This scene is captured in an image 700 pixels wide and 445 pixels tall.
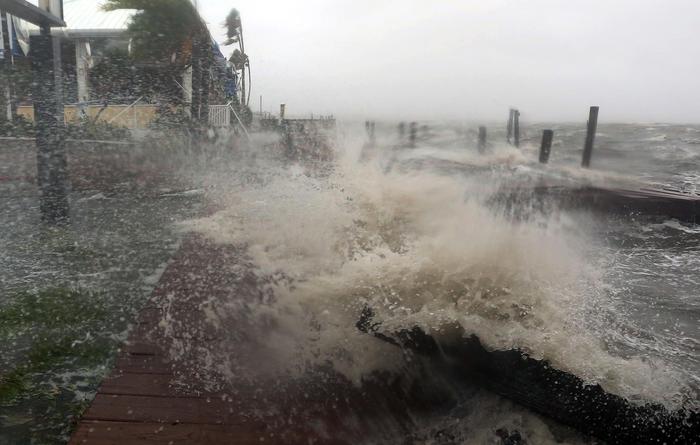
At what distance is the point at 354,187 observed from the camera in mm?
6375

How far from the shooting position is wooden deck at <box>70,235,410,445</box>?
1819 millimetres

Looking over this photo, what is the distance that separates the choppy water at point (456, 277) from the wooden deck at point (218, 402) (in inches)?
3.7

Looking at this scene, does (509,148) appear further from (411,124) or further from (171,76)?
(171,76)

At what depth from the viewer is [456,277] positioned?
9.76ft

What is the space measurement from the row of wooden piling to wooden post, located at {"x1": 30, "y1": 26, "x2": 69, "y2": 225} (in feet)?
35.2

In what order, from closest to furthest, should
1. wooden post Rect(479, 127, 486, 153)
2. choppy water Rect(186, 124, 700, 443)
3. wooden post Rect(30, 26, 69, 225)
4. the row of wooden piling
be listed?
choppy water Rect(186, 124, 700, 443)
wooden post Rect(30, 26, 69, 225)
the row of wooden piling
wooden post Rect(479, 127, 486, 153)

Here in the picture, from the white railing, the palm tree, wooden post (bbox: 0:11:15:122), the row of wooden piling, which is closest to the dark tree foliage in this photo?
the palm tree

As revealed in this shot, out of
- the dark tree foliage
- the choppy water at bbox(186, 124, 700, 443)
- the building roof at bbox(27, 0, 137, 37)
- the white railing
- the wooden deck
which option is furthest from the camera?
the white railing

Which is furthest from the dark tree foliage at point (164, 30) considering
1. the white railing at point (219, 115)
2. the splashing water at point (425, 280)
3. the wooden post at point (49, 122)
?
the splashing water at point (425, 280)

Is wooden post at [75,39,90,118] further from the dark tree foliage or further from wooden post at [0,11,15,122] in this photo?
wooden post at [0,11,15,122]

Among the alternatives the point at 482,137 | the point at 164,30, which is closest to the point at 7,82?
the point at 164,30

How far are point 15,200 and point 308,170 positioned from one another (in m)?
4.45

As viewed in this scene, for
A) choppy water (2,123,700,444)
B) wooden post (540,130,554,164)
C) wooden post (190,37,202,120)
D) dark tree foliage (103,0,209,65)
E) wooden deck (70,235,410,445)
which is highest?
dark tree foliage (103,0,209,65)

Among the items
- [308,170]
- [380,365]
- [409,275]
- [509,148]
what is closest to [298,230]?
[409,275]
